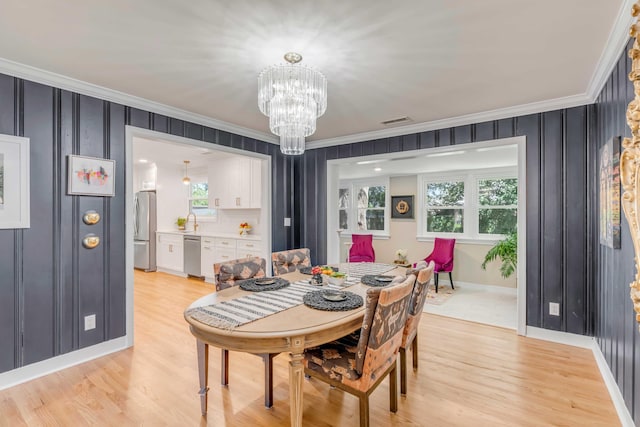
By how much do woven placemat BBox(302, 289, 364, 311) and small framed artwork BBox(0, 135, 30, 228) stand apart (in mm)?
2277

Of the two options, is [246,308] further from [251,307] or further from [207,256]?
[207,256]

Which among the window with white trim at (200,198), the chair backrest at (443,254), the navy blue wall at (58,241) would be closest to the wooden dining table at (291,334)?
the navy blue wall at (58,241)

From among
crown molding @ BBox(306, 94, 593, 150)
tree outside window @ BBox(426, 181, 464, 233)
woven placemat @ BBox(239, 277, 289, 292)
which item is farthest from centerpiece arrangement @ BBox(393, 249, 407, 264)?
woven placemat @ BBox(239, 277, 289, 292)

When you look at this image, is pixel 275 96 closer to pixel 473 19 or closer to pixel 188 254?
pixel 473 19

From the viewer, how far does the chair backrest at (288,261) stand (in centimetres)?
309

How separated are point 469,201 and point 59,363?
5.97 m

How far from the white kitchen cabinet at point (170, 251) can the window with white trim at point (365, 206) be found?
10.8 ft

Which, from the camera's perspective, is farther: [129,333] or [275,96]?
[129,333]

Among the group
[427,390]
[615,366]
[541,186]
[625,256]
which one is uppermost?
[541,186]

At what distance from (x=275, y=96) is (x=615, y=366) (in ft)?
9.91

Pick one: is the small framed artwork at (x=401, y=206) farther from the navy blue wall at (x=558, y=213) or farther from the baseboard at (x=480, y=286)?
the navy blue wall at (x=558, y=213)

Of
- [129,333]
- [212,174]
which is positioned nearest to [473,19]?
[129,333]

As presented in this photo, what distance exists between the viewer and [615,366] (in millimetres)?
2178

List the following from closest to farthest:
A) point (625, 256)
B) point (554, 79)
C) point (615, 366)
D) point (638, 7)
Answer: point (638, 7), point (625, 256), point (615, 366), point (554, 79)
